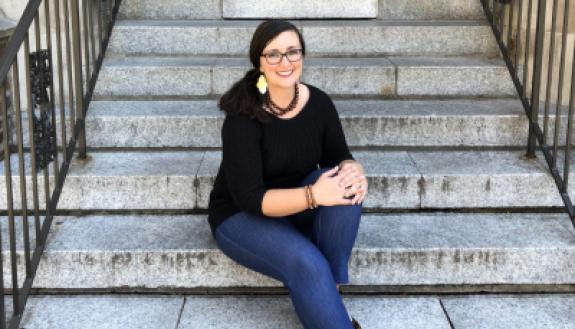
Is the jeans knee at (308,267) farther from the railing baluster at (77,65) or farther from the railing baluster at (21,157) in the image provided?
the railing baluster at (77,65)

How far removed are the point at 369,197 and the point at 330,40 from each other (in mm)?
1478

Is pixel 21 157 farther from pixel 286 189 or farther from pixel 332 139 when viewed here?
pixel 332 139

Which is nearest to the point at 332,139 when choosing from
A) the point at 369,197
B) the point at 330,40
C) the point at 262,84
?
the point at 262,84

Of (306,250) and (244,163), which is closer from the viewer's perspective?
(306,250)

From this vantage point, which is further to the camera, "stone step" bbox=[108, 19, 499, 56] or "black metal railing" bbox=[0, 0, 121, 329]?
"stone step" bbox=[108, 19, 499, 56]

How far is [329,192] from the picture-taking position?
2.48 m

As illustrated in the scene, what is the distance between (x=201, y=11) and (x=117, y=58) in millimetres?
782

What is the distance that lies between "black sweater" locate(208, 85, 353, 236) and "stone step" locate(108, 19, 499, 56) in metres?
1.77

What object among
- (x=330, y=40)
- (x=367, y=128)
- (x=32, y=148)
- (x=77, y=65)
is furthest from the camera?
(x=330, y=40)

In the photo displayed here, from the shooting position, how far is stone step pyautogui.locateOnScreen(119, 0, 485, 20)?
480 centimetres

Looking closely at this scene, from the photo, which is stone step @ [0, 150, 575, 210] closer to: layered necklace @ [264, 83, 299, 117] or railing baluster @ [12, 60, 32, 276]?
railing baluster @ [12, 60, 32, 276]

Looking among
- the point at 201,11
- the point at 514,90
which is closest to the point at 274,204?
the point at 514,90

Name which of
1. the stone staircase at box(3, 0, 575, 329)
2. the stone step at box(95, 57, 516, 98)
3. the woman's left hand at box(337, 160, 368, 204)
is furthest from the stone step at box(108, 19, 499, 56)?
the woman's left hand at box(337, 160, 368, 204)

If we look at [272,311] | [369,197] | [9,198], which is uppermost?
[9,198]
